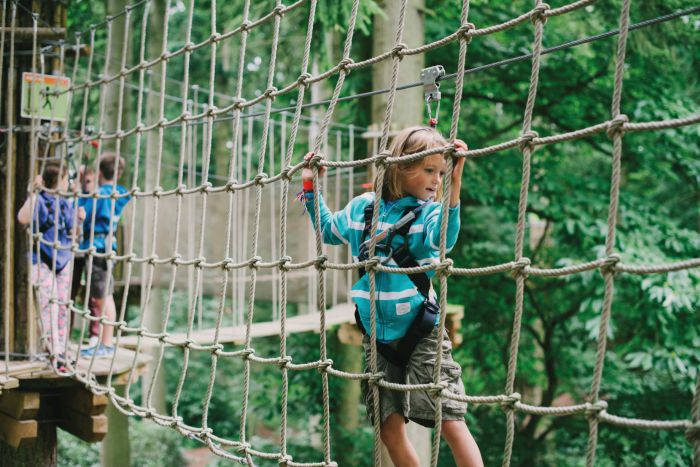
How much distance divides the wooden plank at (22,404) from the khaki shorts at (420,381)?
154cm

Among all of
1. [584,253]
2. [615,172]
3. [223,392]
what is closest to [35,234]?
[615,172]

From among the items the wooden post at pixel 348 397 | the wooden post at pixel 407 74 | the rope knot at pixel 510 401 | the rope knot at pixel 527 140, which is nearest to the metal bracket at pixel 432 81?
the rope knot at pixel 527 140

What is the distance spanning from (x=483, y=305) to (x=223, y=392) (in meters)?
4.87

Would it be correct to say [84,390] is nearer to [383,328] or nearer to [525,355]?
[383,328]

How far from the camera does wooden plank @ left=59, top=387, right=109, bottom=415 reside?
278 cm

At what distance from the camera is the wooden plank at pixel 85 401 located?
278 cm

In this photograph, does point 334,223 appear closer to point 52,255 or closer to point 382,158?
point 382,158

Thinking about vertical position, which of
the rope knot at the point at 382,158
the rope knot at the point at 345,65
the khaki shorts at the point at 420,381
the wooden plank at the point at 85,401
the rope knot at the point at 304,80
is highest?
the rope knot at the point at 345,65

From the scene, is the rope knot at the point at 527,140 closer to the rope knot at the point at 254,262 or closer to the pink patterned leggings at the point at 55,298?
the rope knot at the point at 254,262

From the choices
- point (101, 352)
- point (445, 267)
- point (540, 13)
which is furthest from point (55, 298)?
point (540, 13)

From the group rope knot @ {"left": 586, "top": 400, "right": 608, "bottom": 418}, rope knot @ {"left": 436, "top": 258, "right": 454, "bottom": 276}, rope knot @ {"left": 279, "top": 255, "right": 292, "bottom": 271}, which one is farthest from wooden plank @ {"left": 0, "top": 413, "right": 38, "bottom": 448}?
rope knot @ {"left": 586, "top": 400, "right": 608, "bottom": 418}

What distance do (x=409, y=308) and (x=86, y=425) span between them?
72.1 inches

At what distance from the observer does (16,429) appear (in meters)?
2.59

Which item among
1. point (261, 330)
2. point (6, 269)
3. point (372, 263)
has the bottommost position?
point (261, 330)
